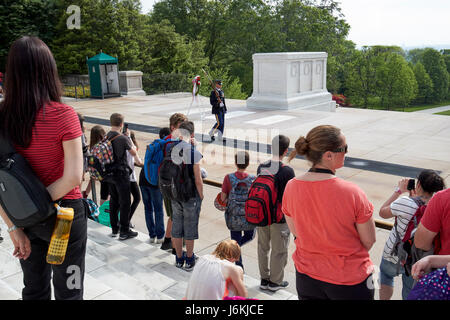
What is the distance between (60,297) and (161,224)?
3.14 metres

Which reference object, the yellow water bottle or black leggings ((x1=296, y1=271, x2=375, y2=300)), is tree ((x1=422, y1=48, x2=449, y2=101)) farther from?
the yellow water bottle

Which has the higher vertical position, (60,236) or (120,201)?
(60,236)

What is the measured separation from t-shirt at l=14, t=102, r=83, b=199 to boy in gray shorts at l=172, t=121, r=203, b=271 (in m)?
2.23

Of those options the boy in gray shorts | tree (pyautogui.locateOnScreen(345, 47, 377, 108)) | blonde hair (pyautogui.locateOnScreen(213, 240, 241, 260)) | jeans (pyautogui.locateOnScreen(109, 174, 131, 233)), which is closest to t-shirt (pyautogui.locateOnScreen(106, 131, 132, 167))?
jeans (pyautogui.locateOnScreen(109, 174, 131, 233))

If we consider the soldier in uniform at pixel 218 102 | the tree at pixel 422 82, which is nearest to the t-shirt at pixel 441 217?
the soldier in uniform at pixel 218 102

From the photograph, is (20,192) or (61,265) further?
(61,265)

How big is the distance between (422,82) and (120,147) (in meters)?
81.3

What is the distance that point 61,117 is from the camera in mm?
2207

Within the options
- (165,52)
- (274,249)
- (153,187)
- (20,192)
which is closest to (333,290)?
(274,249)

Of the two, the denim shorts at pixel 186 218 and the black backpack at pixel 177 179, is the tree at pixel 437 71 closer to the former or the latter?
the denim shorts at pixel 186 218

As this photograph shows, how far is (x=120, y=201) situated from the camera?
213 inches

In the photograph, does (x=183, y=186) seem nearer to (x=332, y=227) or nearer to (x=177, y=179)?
(x=177, y=179)

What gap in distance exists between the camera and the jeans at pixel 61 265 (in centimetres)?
232
